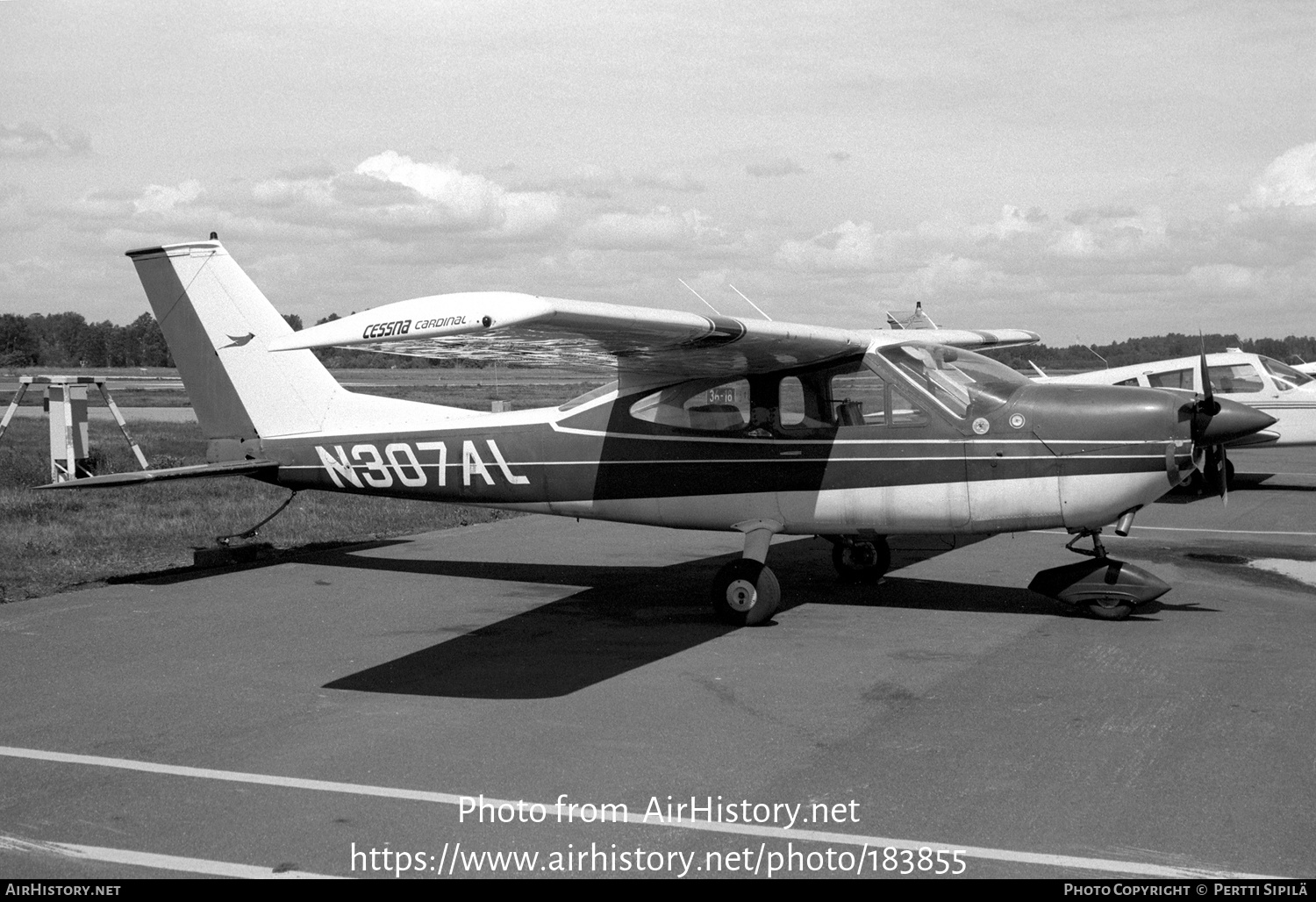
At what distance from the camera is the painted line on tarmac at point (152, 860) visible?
4.11 meters

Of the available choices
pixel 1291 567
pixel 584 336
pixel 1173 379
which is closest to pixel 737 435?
pixel 584 336

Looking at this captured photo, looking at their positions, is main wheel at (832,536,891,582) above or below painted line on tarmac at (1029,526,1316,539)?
above

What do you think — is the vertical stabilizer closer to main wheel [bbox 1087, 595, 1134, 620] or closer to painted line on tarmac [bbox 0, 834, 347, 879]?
painted line on tarmac [bbox 0, 834, 347, 879]

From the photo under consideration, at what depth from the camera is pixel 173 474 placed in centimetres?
1010

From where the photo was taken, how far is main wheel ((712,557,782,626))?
8523 mm

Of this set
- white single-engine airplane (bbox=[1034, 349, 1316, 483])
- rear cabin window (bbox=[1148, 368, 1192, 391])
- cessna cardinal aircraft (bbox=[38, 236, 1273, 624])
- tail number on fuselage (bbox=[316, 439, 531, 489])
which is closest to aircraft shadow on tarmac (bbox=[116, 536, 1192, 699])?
cessna cardinal aircraft (bbox=[38, 236, 1273, 624])

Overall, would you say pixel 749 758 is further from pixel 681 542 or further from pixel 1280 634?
pixel 681 542

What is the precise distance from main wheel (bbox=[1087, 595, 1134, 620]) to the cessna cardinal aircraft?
0.04 ft

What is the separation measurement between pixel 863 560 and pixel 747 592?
2095mm

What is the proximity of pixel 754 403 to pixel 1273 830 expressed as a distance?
18.1 feet

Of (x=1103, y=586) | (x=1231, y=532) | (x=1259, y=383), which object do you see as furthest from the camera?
(x=1259, y=383)

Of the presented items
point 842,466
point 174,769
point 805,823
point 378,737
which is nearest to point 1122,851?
point 805,823

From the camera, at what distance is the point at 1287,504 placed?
16156 mm

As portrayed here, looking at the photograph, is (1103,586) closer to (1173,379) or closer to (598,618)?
(598,618)
